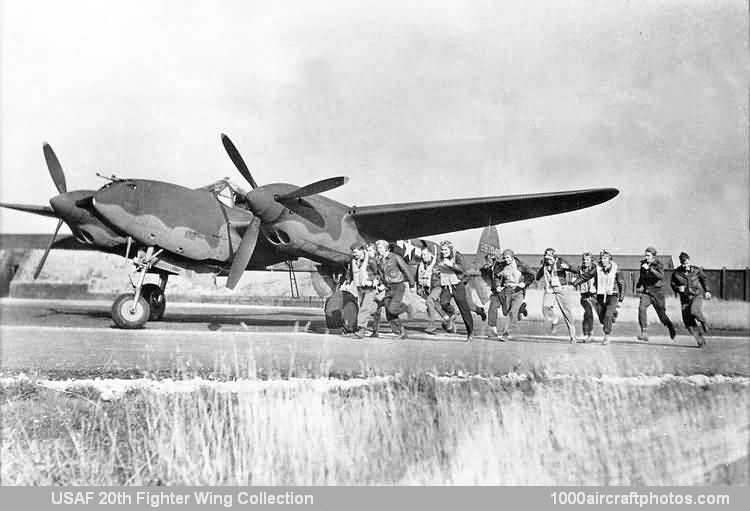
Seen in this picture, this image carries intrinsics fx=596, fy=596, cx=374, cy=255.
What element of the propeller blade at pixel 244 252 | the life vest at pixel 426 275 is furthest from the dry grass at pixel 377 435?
the propeller blade at pixel 244 252

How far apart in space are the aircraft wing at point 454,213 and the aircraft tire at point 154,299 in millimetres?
4990

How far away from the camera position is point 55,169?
Result: 13.2 metres

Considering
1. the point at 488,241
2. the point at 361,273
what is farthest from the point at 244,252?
the point at 488,241

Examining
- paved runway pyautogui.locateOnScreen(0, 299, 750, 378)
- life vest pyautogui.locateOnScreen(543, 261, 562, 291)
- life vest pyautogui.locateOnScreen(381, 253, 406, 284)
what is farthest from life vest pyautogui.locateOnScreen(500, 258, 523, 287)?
life vest pyautogui.locateOnScreen(381, 253, 406, 284)

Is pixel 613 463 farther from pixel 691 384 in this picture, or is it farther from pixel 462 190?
pixel 462 190

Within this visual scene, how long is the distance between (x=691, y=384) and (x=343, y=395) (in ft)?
12.5

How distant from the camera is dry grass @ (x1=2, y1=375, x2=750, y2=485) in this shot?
15.2ft

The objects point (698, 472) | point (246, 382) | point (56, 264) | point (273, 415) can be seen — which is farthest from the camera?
point (56, 264)

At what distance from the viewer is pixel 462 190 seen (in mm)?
11273

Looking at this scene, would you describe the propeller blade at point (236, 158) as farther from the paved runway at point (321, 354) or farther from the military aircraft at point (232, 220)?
the paved runway at point (321, 354)

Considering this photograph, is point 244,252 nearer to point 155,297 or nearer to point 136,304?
point 136,304

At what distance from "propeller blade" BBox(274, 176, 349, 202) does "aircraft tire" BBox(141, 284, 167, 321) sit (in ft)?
13.7

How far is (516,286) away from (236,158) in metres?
6.10

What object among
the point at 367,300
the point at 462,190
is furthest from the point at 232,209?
the point at 462,190
